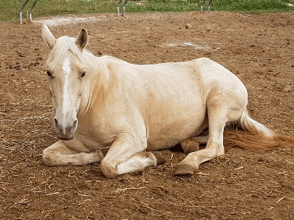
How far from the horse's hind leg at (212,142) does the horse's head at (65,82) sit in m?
1.25

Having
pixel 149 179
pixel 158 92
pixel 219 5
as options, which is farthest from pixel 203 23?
pixel 149 179

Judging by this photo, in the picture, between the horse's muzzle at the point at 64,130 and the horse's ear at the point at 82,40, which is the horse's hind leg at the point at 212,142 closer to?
the horse's muzzle at the point at 64,130

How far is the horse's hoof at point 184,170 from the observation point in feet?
13.3

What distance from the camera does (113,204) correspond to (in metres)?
3.52

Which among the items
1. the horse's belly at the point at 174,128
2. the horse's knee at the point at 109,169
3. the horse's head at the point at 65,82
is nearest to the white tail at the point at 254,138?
the horse's belly at the point at 174,128

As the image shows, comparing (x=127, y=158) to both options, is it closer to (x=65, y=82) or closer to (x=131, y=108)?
(x=131, y=108)

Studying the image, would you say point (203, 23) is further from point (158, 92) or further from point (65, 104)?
point (65, 104)

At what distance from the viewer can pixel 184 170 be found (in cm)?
407

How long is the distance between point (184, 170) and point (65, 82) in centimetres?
143

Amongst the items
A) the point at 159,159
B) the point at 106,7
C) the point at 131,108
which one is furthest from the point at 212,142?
the point at 106,7

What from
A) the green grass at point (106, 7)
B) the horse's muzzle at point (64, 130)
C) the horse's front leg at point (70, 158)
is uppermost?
the horse's muzzle at point (64, 130)

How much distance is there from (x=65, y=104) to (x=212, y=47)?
761 centimetres

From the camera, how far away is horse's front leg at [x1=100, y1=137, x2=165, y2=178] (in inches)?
159

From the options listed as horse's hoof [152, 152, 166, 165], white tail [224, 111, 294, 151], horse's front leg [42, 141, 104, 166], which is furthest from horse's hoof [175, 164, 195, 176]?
white tail [224, 111, 294, 151]
